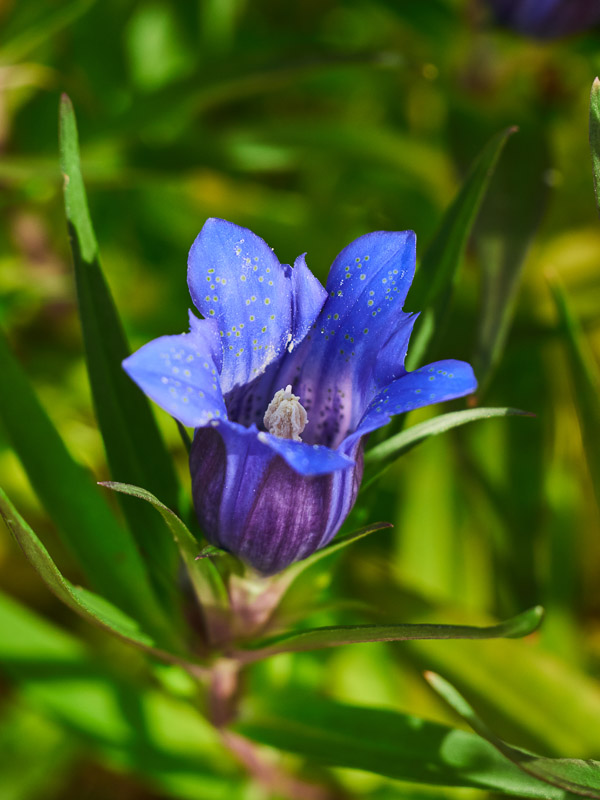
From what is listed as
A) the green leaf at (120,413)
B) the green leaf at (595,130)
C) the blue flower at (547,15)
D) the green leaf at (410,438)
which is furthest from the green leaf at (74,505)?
the blue flower at (547,15)

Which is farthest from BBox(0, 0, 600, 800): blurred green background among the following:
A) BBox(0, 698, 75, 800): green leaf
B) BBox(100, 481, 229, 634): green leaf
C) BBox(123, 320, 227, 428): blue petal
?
BBox(123, 320, 227, 428): blue petal

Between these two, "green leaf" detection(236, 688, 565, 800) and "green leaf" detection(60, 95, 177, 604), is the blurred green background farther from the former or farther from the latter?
"green leaf" detection(60, 95, 177, 604)

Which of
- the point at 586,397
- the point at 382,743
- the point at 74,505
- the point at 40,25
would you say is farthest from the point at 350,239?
the point at 382,743

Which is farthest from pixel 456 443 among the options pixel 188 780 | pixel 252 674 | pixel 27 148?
pixel 27 148

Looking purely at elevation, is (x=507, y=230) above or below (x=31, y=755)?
above

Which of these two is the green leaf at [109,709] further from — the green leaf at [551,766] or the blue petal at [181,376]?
Result: the blue petal at [181,376]

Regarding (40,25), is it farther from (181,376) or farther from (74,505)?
(181,376)

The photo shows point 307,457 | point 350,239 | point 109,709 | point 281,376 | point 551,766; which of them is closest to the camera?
point 307,457
